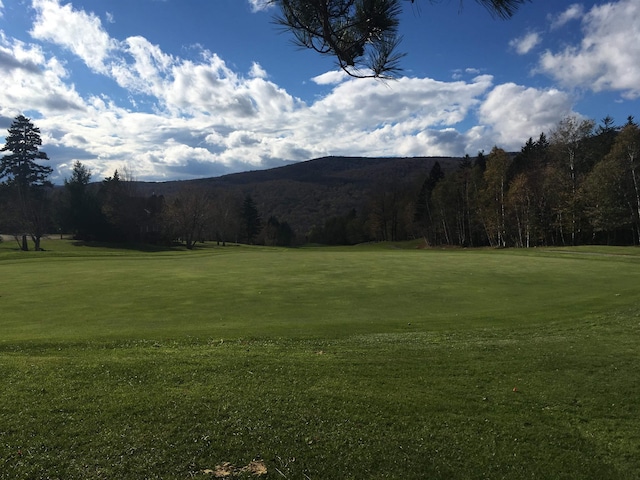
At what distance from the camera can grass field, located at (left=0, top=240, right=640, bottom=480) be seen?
3951 mm

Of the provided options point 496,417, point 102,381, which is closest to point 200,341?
point 102,381

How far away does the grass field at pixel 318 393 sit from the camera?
3.95 m

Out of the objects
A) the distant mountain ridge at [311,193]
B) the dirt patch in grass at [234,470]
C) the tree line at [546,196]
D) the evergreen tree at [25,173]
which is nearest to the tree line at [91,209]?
the evergreen tree at [25,173]

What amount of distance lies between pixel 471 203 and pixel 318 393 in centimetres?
6314

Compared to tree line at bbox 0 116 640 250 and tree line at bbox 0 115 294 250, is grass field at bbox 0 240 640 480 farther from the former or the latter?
tree line at bbox 0 115 294 250

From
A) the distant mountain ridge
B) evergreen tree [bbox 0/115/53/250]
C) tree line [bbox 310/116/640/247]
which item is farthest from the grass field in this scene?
the distant mountain ridge

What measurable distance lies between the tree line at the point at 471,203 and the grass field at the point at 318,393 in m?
39.8

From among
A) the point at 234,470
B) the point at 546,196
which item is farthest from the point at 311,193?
the point at 234,470

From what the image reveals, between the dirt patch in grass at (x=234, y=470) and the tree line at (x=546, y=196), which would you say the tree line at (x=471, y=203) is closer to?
the tree line at (x=546, y=196)

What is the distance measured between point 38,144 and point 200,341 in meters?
60.5

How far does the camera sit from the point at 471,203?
2520 inches

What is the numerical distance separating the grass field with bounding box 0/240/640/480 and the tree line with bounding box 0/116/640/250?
131ft

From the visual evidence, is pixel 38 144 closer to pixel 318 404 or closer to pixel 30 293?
pixel 30 293

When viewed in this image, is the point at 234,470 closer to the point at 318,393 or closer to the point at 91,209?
the point at 318,393
